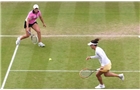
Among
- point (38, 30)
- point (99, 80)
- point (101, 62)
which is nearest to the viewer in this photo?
point (101, 62)

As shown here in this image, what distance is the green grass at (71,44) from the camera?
53.0 feet

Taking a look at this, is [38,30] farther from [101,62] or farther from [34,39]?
[101,62]

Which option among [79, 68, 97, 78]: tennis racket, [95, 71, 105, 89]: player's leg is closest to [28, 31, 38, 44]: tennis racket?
[79, 68, 97, 78]: tennis racket

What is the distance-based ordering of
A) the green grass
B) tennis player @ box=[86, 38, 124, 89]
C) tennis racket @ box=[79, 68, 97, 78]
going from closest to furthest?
tennis player @ box=[86, 38, 124, 89], tennis racket @ box=[79, 68, 97, 78], the green grass

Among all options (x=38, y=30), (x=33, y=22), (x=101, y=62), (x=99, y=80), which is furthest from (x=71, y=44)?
(x=101, y=62)

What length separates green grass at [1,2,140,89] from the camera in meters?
16.1

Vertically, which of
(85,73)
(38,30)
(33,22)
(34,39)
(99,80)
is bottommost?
(99,80)

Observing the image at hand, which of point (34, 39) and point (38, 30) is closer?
point (38, 30)

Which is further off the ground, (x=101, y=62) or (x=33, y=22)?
(x=33, y=22)

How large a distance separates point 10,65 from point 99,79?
4.02m

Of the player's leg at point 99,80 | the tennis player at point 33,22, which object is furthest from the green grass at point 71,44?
the tennis player at point 33,22

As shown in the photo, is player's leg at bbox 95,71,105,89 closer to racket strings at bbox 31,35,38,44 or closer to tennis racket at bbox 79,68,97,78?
tennis racket at bbox 79,68,97,78

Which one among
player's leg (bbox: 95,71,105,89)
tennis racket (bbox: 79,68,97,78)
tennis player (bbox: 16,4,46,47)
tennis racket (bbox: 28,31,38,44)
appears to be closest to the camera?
player's leg (bbox: 95,71,105,89)

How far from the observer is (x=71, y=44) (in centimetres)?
1912
